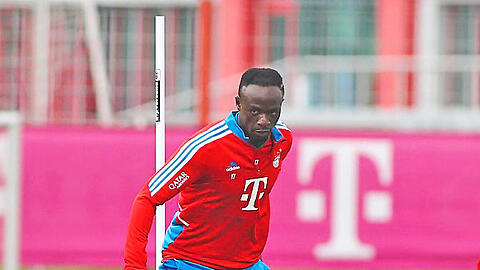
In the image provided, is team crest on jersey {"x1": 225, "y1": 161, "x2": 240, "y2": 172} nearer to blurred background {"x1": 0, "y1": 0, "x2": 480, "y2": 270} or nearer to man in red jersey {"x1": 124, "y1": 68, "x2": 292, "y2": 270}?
man in red jersey {"x1": 124, "y1": 68, "x2": 292, "y2": 270}

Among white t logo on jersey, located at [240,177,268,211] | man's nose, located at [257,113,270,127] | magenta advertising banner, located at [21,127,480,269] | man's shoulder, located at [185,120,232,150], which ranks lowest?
magenta advertising banner, located at [21,127,480,269]

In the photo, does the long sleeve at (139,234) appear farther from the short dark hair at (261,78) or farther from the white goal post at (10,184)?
the white goal post at (10,184)

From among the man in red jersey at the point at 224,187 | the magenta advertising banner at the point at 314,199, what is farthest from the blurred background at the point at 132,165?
the man in red jersey at the point at 224,187

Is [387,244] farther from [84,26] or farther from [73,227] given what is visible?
[84,26]

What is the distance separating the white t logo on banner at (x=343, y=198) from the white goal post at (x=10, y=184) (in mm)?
2546

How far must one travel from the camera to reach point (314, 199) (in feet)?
37.5

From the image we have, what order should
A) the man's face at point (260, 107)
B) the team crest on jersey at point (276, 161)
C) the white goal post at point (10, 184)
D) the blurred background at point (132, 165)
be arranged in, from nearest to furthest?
the man's face at point (260, 107), the team crest on jersey at point (276, 161), the white goal post at point (10, 184), the blurred background at point (132, 165)

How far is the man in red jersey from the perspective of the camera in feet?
20.7

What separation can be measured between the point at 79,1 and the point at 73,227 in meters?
2.18

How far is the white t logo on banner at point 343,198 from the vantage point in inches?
449

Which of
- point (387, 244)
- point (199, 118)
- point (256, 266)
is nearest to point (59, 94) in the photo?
point (199, 118)

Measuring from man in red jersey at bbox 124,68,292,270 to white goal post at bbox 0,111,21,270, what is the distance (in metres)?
4.50

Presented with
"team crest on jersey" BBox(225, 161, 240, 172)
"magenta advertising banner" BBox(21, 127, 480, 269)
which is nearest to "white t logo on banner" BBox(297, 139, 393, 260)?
"magenta advertising banner" BBox(21, 127, 480, 269)

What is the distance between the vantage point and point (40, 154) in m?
11.5
